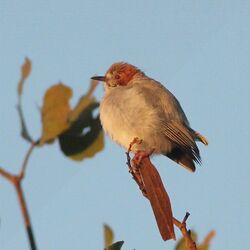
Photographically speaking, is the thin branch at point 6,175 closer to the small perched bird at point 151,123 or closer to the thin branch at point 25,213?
the thin branch at point 25,213

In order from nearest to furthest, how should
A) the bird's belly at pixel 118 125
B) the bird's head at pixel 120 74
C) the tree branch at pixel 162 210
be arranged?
the tree branch at pixel 162 210
the bird's belly at pixel 118 125
the bird's head at pixel 120 74

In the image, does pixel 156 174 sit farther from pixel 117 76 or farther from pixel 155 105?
pixel 117 76

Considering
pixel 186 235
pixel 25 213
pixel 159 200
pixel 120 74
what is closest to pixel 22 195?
pixel 25 213

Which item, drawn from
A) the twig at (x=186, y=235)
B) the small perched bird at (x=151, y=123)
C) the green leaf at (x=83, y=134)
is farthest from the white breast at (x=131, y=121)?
the green leaf at (x=83, y=134)

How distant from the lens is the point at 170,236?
4.79 ft

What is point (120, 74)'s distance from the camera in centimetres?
707

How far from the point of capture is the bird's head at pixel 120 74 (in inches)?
271

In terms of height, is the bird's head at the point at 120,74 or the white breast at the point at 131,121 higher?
the bird's head at the point at 120,74

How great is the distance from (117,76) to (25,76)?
6.19 metres

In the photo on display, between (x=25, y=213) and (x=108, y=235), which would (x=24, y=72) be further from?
(x=108, y=235)

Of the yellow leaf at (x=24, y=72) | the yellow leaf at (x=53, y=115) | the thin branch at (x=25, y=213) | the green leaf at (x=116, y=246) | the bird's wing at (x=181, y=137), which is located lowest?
the thin branch at (x=25, y=213)

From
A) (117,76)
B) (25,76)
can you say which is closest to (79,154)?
(25,76)

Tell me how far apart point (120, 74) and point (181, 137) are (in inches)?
69.7

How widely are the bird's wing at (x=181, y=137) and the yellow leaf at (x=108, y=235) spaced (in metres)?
4.28
